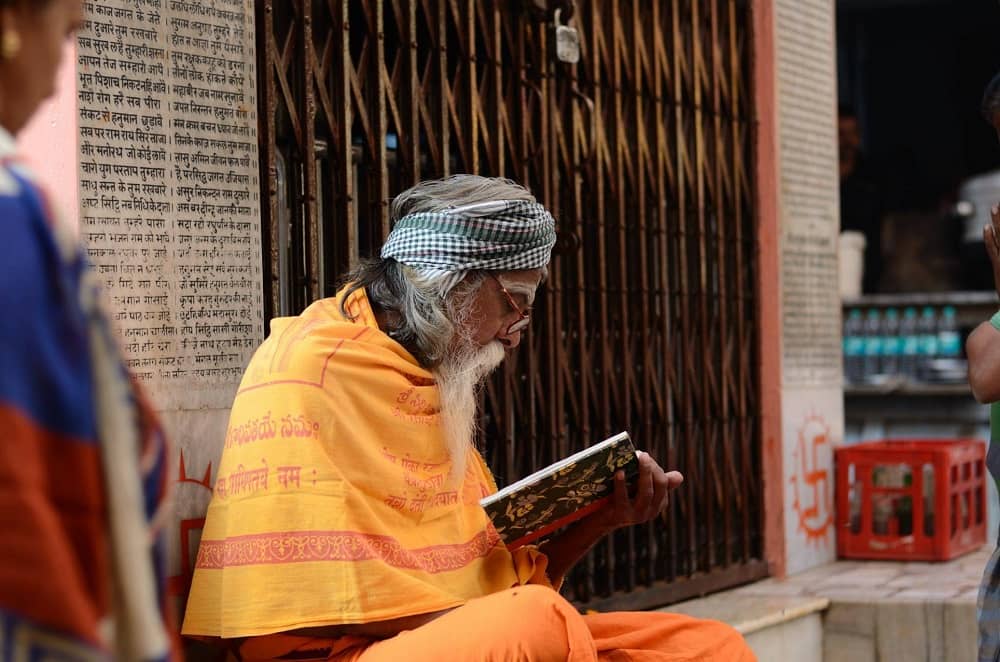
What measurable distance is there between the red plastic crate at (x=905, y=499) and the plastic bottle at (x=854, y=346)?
160 cm

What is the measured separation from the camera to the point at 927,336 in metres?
7.29

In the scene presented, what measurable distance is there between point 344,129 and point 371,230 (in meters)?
0.31

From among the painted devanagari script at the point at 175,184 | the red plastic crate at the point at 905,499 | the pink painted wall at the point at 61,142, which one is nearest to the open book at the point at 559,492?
the painted devanagari script at the point at 175,184

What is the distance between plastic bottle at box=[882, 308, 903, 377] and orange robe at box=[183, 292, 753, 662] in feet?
16.2

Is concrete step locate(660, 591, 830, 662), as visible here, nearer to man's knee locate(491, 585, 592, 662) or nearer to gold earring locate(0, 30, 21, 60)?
man's knee locate(491, 585, 592, 662)

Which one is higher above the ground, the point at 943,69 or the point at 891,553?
the point at 943,69

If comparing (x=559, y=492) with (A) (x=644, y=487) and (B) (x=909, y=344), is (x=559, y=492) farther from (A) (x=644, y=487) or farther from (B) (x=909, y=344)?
(B) (x=909, y=344)

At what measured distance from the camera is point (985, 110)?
3.11 m

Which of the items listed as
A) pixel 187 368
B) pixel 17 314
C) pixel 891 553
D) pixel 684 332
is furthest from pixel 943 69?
pixel 17 314

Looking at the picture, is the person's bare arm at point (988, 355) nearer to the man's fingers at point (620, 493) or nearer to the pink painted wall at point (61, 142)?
the man's fingers at point (620, 493)

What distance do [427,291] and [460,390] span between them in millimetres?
221

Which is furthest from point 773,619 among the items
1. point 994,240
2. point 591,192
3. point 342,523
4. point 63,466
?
point 63,466

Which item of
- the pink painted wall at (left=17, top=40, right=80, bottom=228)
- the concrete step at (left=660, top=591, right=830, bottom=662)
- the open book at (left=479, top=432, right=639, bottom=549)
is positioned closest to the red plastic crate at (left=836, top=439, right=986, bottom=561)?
the concrete step at (left=660, top=591, right=830, bottom=662)

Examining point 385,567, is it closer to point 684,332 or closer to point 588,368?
point 588,368
